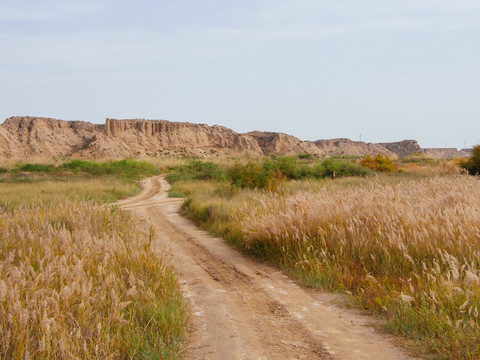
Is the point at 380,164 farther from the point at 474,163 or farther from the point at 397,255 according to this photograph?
the point at 397,255

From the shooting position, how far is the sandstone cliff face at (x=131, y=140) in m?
73.9

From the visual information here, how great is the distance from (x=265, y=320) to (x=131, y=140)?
8603 centimetres

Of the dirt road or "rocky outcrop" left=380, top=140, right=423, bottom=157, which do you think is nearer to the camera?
the dirt road

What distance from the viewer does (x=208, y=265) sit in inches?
289

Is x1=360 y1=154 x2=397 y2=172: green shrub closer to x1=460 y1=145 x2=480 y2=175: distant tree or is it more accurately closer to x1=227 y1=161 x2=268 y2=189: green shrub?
x1=460 y1=145 x2=480 y2=175: distant tree

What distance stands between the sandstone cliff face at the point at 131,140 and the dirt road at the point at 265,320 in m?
69.9

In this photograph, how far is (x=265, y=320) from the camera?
4516 millimetres

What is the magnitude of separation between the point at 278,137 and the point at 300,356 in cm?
9834

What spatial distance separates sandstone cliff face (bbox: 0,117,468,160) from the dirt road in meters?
69.9

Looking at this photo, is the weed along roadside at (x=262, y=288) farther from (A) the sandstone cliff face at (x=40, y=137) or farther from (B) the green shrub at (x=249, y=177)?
(A) the sandstone cliff face at (x=40, y=137)

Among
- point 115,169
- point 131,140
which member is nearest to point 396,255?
point 115,169

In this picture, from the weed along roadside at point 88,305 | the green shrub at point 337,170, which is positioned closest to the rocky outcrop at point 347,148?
the green shrub at point 337,170

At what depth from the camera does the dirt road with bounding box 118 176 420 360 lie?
3711 mm

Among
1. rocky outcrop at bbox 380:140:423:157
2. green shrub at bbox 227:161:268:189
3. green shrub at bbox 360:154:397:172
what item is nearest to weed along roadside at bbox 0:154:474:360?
green shrub at bbox 227:161:268:189
